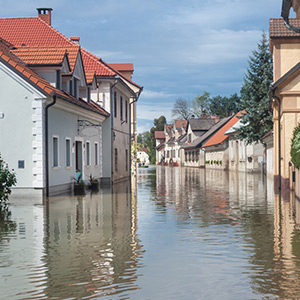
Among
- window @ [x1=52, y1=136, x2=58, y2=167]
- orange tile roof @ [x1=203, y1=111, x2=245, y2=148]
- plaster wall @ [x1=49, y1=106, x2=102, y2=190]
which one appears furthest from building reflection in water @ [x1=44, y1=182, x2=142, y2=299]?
orange tile roof @ [x1=203, y1=111, x2=245, y2=148]

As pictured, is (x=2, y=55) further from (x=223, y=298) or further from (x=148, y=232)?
(x=223, y=298)

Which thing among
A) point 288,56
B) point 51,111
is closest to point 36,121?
point 51,111

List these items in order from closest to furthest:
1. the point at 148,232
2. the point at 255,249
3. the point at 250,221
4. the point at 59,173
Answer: the point at 255,249
the point at 148,232
the point at 250,221
the point at 59,173

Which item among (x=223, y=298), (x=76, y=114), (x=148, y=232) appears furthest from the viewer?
(x=76, y=114)

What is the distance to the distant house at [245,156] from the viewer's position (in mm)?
48919

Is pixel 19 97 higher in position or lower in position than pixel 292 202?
higher

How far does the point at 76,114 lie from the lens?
25.9 m

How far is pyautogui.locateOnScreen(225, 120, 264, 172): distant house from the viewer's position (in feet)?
160

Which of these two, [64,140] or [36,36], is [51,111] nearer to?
[64,140]

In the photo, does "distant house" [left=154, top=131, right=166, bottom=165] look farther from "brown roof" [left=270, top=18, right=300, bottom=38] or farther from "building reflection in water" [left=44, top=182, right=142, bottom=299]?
"building reflection in water" [left=44, top=182, right=142, bottom=299]

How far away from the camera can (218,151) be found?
66750 millimetres

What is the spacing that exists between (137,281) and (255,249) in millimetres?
2978

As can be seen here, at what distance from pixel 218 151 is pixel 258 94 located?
24.9 metres

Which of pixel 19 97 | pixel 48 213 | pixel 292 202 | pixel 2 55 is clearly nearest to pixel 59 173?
pixel 19 97
